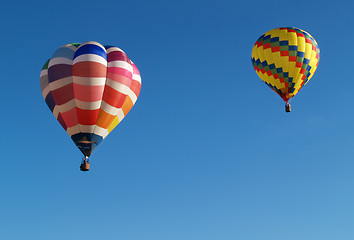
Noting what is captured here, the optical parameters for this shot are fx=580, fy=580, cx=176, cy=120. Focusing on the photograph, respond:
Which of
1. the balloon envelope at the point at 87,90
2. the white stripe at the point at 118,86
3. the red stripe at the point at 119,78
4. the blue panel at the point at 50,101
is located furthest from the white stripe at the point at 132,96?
the blue panel at the point at 50,101

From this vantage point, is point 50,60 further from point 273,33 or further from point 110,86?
point 273,33

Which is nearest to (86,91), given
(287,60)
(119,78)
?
(119,78)

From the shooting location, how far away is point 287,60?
112 ft

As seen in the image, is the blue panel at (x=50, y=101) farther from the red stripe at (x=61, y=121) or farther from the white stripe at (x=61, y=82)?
the red stripe at (x=61, y=121)

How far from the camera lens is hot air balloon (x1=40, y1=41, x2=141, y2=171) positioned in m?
27.2

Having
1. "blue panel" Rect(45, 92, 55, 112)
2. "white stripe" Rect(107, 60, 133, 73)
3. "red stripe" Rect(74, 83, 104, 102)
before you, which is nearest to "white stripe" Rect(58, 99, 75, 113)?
"red stripe" Rect(74, 83, 104, 102)

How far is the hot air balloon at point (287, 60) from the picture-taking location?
3425 centimetres

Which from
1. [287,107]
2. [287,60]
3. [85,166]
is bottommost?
[85,166]

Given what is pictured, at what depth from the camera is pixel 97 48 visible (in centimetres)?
2833

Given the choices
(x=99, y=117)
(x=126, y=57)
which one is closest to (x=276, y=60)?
(x=126, y=57)

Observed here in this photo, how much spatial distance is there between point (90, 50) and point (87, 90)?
2.12 meters

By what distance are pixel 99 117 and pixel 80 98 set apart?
127 cm

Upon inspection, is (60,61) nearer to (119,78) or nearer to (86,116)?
(119,78)

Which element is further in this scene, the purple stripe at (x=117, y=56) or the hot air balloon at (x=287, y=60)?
the hot air balloon at (x=287, y=60)
